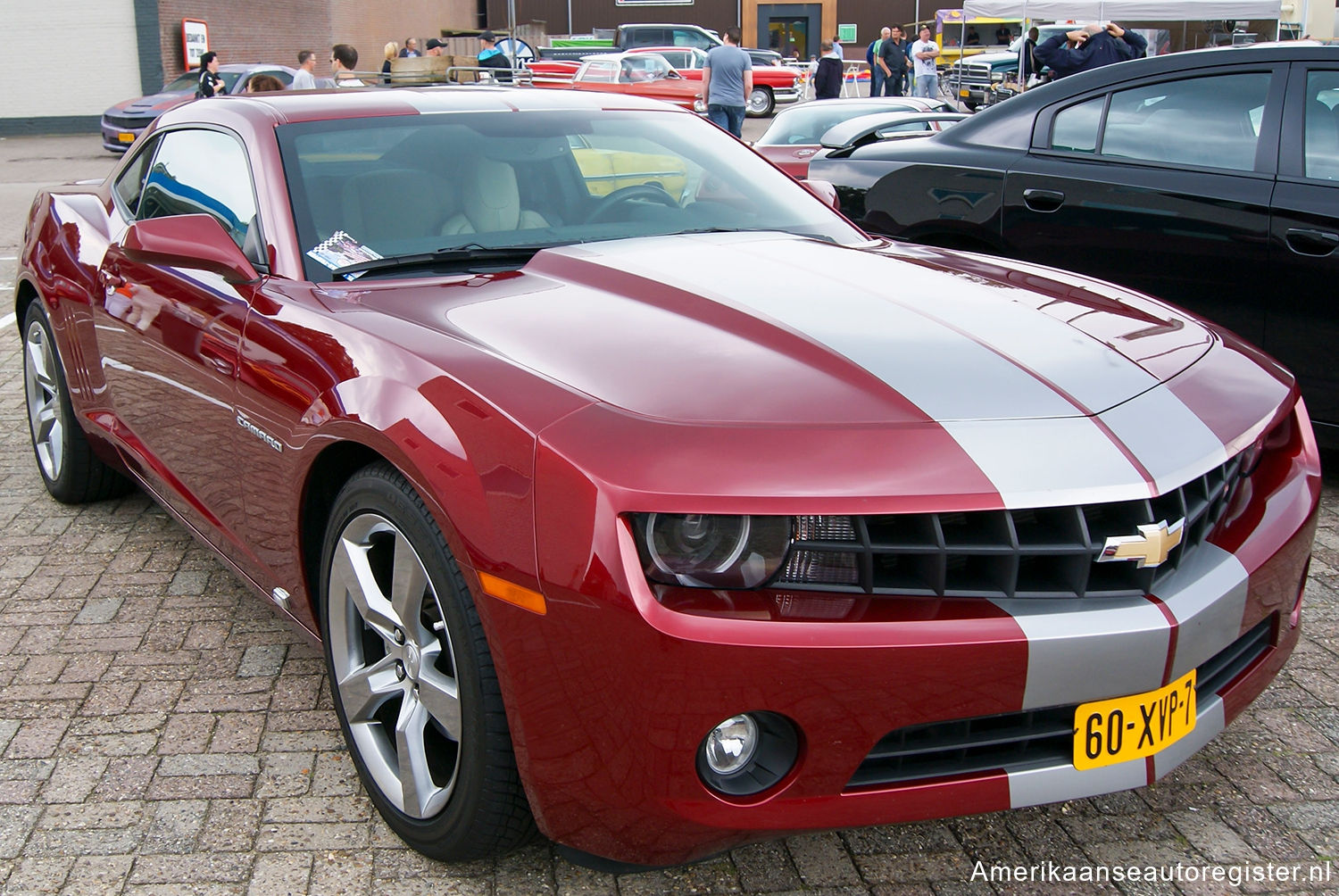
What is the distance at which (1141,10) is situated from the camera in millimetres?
16516

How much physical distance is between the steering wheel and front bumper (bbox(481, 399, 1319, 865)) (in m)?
1.55

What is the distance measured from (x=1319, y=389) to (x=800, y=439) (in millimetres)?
3083

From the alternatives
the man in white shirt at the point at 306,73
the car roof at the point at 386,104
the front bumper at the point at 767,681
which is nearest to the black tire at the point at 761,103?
the man in white shirt at the point at 306,73

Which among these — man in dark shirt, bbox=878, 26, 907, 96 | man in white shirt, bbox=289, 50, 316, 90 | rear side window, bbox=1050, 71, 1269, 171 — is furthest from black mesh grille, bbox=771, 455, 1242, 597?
man in dark shirt, bbox=878, 26, 907, 96

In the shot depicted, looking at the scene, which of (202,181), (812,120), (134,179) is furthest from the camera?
(812,120)

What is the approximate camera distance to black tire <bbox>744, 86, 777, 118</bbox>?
32.1 metres

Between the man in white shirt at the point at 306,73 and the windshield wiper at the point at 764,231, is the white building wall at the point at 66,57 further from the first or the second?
the windshield wiper at the point at 764,231

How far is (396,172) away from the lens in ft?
10.3

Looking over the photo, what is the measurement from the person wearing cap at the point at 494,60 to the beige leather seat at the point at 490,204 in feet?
71.4

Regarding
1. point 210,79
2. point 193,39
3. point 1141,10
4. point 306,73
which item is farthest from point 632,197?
point 193,39

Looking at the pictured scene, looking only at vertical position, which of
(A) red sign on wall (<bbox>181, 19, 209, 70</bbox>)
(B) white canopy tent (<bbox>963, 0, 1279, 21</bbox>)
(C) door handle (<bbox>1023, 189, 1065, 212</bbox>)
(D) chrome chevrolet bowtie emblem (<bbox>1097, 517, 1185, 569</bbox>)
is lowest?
(D) chrome chevrolet bowtie emblem (<bbox>1097, 517, 1185, 569</bbox>)

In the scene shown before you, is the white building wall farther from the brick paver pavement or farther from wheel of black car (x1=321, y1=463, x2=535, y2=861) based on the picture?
wheel of black car (x1=321, y1=463, x2=535, y2=861)

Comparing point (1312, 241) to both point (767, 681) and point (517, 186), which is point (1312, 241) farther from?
point (767, 681)

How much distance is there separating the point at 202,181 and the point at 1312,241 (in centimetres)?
365
